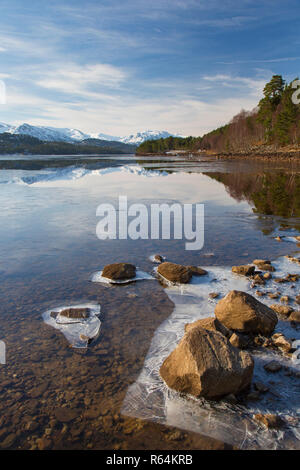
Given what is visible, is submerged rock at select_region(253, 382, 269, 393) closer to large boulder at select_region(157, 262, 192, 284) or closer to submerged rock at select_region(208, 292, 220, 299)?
submerged rock at select_region(208, 292, 220, 299)

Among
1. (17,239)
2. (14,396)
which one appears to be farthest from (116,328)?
(17,239)

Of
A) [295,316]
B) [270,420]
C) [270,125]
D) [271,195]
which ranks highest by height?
[270,125]

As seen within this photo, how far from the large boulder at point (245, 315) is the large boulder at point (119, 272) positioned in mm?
4019

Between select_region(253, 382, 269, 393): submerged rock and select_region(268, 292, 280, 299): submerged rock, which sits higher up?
select_region(268, 292, 280, 299): submerged rock

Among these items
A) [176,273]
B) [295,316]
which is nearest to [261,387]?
[295,316]

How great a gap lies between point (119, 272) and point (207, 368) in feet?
19.1

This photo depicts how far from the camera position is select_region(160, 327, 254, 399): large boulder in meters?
5.61

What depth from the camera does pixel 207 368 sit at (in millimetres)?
5594

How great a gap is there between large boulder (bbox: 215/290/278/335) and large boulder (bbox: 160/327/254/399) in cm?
153

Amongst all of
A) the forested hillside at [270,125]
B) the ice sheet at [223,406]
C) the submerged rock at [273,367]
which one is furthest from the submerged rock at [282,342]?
the forested hillside at [270,125]

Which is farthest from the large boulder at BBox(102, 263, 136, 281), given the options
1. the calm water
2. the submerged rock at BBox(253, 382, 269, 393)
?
the submerged rock at BBox(253, 382, 269, 393)

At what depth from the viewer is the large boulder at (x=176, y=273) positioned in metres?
10.6

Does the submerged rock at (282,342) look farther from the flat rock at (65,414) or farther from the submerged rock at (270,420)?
the flat rock at (65,414)

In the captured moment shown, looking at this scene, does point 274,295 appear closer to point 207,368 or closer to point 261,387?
point 261,387
